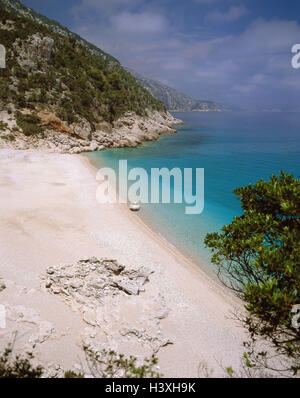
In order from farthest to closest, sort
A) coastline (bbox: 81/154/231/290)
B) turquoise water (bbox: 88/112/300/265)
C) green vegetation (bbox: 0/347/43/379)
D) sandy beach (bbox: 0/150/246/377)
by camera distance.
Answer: turquoise water (bbox: 88/112/300/265) < coastline (bbox: 81/154/231/290) < sandy beach (bbox: 0/150/246/377) < green vegetation (bbox: 0/347/43/379)

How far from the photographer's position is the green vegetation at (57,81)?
4091 cm

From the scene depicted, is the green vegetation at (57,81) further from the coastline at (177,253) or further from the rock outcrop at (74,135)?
the coastline at (177,253)

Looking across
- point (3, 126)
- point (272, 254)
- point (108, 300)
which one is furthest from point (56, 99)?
point (272, 254)

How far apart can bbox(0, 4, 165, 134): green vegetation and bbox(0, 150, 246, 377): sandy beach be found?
3085 cm

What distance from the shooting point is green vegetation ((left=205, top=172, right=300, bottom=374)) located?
4.88 m

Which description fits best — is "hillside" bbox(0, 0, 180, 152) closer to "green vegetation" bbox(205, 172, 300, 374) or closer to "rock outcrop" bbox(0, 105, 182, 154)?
"rock outcrop" bbox(0, 105, 182, 154)

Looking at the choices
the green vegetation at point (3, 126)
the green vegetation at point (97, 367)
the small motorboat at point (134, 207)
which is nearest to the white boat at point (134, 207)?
the small motorboat at point (134, 207)

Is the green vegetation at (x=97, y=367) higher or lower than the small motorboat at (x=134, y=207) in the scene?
lower

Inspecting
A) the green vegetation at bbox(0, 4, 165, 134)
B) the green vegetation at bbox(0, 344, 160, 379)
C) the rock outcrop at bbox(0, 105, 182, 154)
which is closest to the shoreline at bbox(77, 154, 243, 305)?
the green vegetation at bbox(0, 344, 160, 379)

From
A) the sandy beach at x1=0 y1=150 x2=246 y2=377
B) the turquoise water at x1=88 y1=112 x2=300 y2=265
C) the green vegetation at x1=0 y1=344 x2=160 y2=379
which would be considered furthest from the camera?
the turquoise water at x1=88 y1=112 x2=300 y2=265

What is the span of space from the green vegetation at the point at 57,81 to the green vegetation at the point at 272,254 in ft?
139

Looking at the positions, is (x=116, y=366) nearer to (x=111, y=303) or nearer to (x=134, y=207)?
(x=111, y=303)
